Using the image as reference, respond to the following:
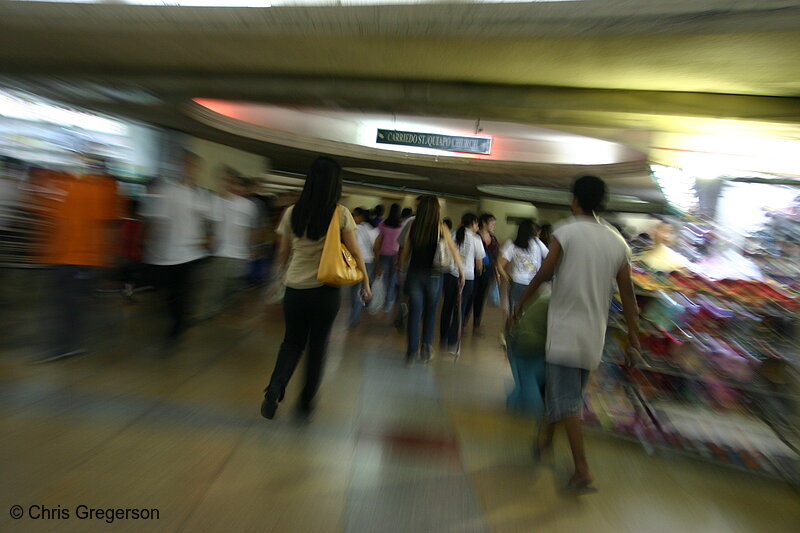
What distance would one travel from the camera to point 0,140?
8422 mm

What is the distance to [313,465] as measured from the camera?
3059 mm

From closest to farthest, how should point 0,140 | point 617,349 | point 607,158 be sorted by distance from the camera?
point 617,349 < point 0,140 < point 607,158

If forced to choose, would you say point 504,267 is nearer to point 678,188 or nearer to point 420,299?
point 420,299

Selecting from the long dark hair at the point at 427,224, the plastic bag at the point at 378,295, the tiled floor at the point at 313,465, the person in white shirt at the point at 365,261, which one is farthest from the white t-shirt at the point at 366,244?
the tiled floor at the point at 313,465

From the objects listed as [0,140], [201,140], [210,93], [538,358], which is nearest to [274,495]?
[538,358]

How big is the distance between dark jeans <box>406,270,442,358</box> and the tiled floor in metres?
0.92

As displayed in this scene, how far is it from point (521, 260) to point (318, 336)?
342 cm

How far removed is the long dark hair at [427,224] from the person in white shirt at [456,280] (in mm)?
840

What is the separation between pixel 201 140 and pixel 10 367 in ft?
33.2

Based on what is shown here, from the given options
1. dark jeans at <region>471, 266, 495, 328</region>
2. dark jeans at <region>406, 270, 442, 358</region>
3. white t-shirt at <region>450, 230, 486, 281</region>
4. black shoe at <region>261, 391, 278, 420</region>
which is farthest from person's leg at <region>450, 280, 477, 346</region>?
black shoe at <region>261, 391, 278, 420</region>

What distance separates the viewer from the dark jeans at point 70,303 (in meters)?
4.63

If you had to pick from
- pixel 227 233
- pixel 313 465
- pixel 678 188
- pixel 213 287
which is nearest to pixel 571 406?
pixel 313 465

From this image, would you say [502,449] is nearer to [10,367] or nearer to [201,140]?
[10,367]

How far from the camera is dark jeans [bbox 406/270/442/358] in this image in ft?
18.2
